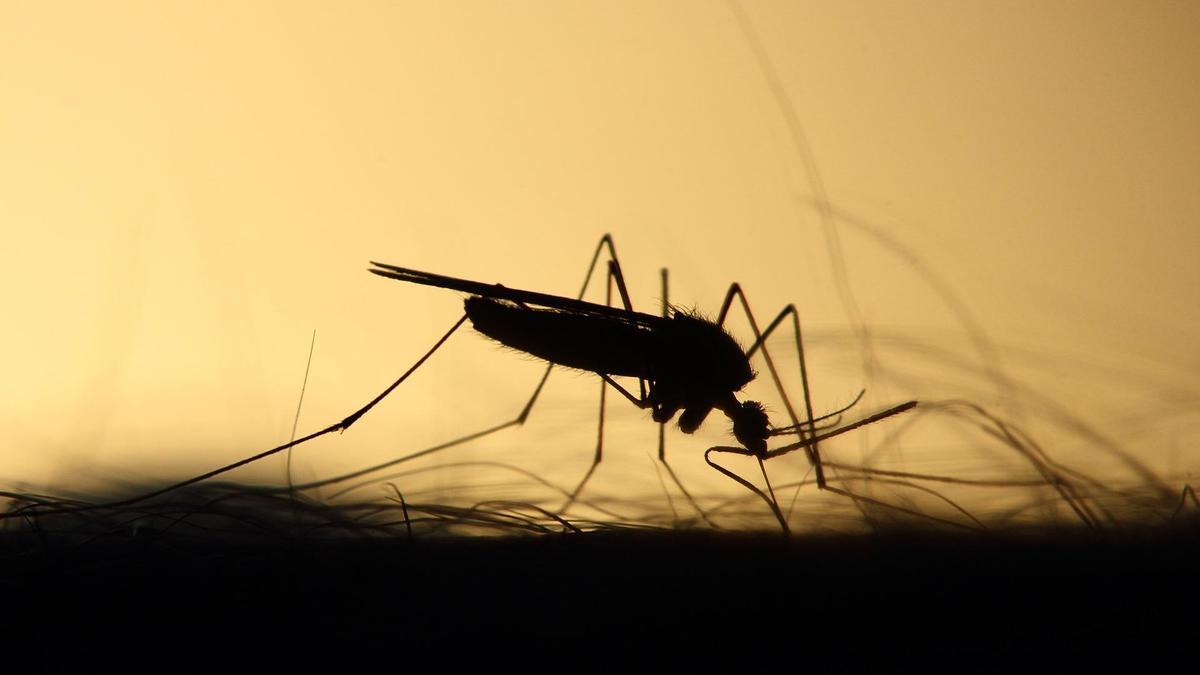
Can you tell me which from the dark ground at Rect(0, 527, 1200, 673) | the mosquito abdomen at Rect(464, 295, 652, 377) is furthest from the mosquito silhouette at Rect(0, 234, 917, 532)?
the dark ground at Rect(0, 527, 1200, 673)

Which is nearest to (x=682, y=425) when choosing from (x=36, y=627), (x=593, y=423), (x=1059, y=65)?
(x=593, y=423)

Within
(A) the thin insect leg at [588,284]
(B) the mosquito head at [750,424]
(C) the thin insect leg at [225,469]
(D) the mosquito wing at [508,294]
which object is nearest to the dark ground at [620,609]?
(C) the thin insect leg at [225,469]

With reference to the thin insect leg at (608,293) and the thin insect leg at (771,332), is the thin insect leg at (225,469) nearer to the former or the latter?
the thin insect leg at (608,293)

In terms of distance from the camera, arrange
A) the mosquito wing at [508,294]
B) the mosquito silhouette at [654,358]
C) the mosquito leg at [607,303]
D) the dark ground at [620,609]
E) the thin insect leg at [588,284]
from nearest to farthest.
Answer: the dark ground at [620,609]
the mosquito wing at [508,294]
the mosquito silhouette at [654,358]
the mosquito leg at [607,303]
the thin insect leg at [588,284]

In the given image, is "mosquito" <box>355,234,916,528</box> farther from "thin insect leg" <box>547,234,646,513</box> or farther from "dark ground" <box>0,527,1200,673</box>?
"dark ground" <box>0,527,1200,673</box>

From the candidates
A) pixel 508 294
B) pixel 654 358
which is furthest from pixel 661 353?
pixel 508 294

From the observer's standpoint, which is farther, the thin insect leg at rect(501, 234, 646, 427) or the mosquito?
the thin insect leg at rect(501, 234, 646, 427)
